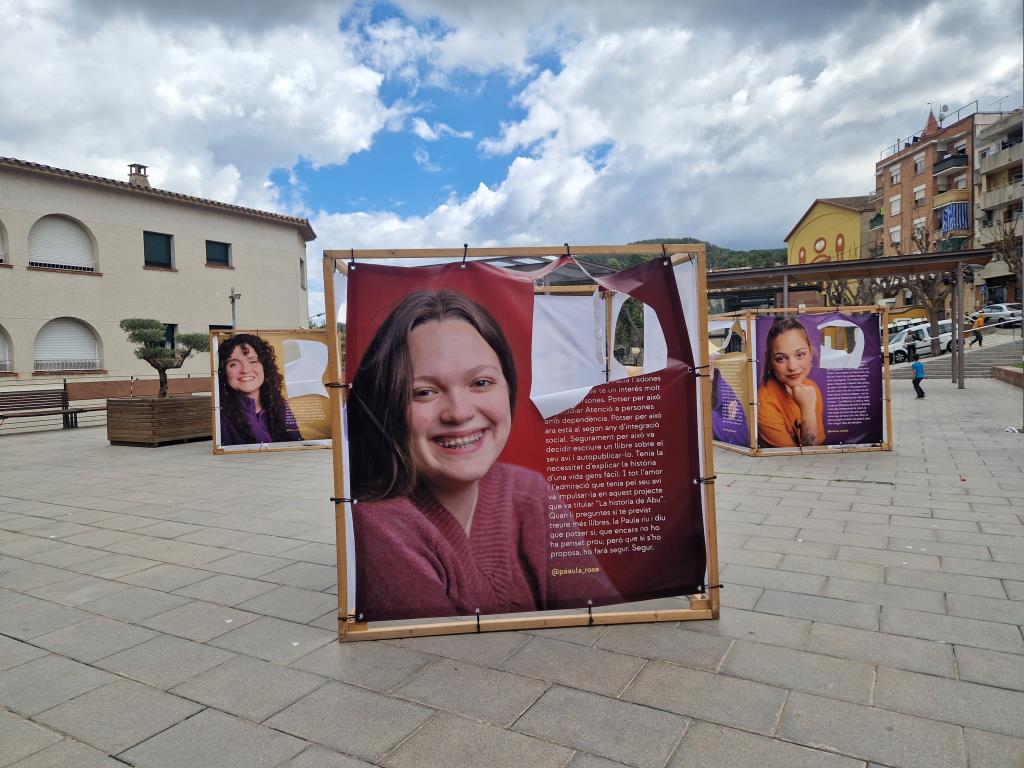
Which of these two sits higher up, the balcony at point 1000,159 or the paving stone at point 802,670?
the balcony at point 1000,159

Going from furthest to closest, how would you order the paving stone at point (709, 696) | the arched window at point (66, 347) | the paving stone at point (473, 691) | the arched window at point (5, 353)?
the arched window at point (66, 347) → the arched window at point (5, 353) → the paving stone at point (473, 691) → the paving stone at point (709, 696)

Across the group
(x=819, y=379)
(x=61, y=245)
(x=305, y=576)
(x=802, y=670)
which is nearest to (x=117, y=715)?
(x=305, y=576)

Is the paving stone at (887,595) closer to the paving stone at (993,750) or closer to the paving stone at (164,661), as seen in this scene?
the paving stone at (993,750)

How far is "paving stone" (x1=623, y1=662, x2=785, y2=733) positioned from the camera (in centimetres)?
284

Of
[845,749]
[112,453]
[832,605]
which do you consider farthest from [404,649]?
[112,453]

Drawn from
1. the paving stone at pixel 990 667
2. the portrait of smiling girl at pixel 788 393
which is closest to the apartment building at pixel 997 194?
the portrait of smiling girl at pixel 788 393

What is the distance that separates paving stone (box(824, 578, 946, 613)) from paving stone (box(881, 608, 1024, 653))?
0.13 m

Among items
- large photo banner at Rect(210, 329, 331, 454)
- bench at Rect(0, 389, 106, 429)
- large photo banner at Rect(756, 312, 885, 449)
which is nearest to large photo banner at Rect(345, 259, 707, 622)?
large photo banner at Rect(756, 312, 885, 449)

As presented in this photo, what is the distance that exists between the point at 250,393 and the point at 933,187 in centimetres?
5918

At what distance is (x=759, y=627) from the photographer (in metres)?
3.80

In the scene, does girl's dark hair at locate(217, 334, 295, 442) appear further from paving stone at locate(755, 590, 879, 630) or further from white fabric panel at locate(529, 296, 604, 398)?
paving stone at locate(755, 590, 879, 630)

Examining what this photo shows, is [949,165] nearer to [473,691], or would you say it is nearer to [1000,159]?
[1000,159]

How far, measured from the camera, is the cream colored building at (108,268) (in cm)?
2612

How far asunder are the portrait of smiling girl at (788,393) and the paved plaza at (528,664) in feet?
12.1
